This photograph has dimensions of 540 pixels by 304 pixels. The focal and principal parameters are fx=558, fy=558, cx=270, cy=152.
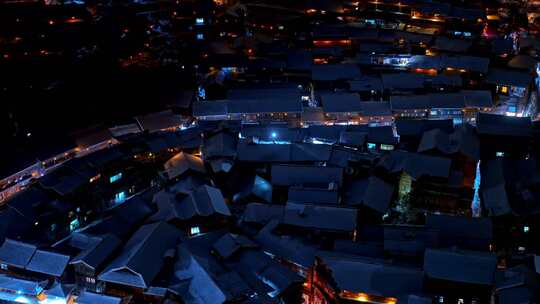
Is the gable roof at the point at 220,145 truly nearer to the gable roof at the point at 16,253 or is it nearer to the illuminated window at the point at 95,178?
the illuminated window at the point at 95,178

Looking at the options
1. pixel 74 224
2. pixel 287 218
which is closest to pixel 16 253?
pixel 74 224

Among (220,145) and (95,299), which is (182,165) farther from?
(95,299)

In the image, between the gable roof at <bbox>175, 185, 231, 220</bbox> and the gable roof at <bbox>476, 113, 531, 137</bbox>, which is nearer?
the gable roof at <bbox>175, 185, 231, 220</bbox>

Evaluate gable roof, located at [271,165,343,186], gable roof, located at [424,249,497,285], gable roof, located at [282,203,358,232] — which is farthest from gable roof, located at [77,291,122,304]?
gable roof, located at [424,249,497,285]

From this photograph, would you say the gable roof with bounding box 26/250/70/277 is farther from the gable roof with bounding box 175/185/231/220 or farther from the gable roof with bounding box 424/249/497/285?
the gable roof with bounding box 424/249/497/285

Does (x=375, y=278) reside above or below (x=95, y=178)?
below

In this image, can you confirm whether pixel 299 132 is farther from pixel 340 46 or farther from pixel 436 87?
pixel 340 46
